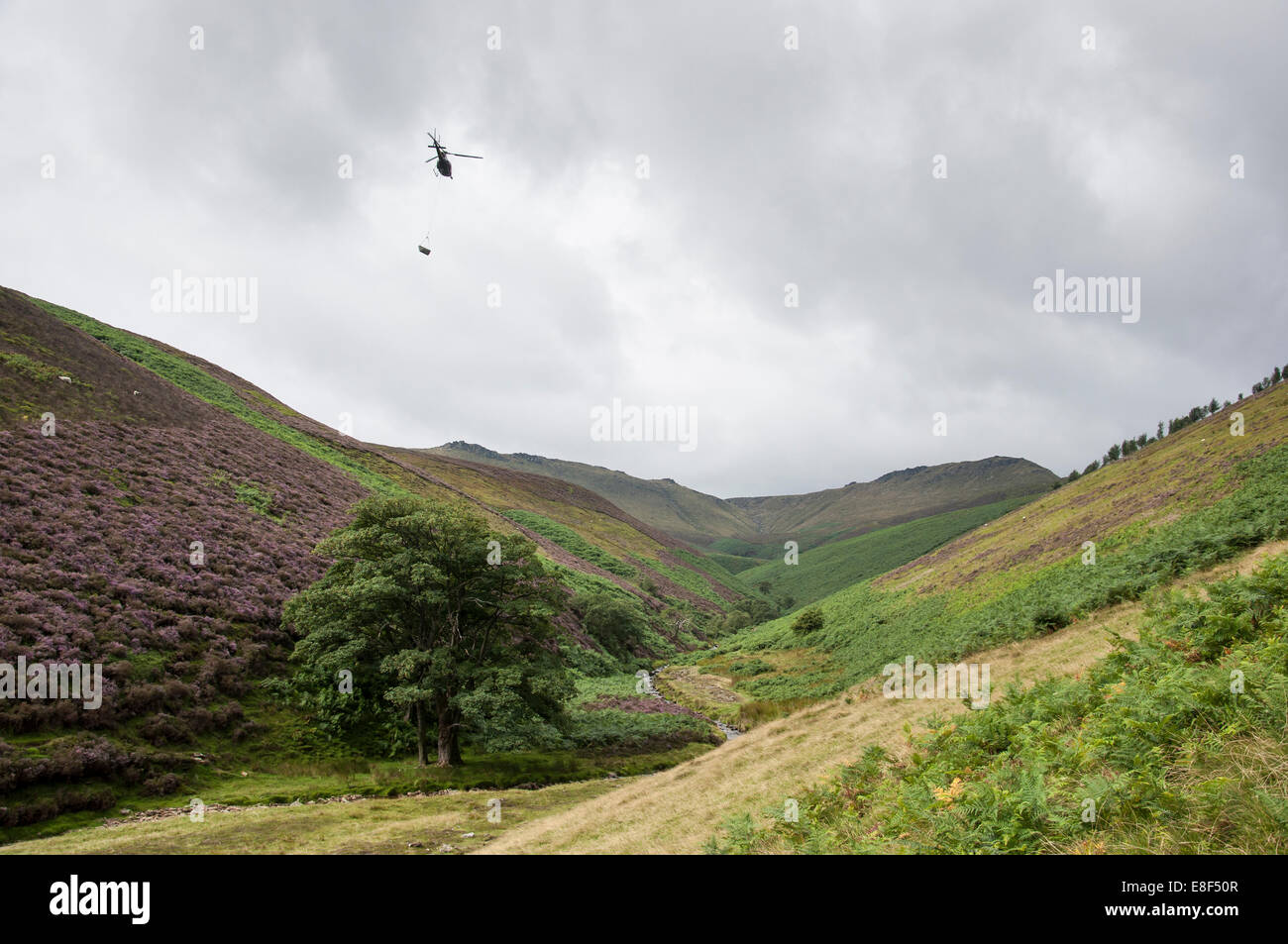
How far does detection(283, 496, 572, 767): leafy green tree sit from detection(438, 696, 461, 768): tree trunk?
0.05 m

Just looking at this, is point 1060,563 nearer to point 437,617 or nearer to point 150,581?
point 437,617

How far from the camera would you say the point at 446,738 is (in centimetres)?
2603

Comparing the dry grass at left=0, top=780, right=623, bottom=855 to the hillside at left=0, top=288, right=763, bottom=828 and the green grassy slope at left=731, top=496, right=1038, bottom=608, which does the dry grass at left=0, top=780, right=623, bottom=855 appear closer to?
the hillside at left=0, top=288, right=763, bottom=828

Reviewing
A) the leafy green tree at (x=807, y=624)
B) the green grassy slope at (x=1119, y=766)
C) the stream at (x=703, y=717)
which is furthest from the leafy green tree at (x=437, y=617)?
the leafy green tree at (x=807, y=624)

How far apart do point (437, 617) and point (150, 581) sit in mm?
14046

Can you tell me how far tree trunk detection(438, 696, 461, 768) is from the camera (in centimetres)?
2591

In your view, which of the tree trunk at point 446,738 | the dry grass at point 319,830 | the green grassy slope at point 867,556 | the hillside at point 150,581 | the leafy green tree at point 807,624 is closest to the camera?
the dry grass at point 319,830

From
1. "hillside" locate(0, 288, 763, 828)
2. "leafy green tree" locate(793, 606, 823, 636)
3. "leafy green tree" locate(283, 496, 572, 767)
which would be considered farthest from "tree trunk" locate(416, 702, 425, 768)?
"leafy green tree" locate(793, 606, 823, 636)

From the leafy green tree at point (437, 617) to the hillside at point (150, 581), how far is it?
10.7 ft

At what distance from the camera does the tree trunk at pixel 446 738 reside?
2591 cm

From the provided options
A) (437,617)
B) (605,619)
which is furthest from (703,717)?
(605,619)

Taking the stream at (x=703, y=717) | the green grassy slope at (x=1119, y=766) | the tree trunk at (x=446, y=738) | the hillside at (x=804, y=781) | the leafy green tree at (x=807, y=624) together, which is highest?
the green grassy slope at (x=1119, y=766)

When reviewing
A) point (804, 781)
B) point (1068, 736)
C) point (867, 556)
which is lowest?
point (867, 556)

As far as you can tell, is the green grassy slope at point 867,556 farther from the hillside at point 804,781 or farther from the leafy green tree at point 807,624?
the hillside at point 804,781
